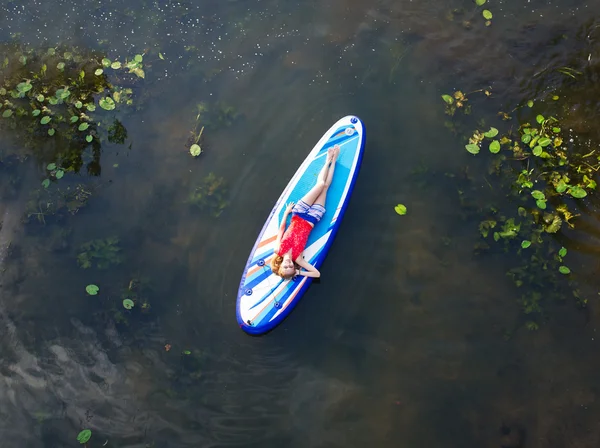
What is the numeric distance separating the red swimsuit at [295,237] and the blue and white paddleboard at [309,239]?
0.73 ft

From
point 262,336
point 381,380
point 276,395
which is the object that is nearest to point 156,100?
point 262,336

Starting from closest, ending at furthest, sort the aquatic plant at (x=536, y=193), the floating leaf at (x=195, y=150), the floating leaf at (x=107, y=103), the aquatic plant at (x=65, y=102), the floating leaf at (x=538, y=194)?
the aquatic plant at (x=536, y=193) < the floating leaf at (x=538, y=194) < the floating leaf at (x=195, y=150) < the floating leaf at (x=107, y=103) < the aquatic plant at (x=65, y=102)

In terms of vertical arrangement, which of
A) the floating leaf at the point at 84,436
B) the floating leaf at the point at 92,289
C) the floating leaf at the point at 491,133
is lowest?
the floating leaf at the point at 84,436

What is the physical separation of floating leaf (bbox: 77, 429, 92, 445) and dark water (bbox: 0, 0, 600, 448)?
9 cm

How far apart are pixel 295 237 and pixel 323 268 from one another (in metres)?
0.70

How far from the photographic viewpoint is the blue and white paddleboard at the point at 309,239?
701 centimetres

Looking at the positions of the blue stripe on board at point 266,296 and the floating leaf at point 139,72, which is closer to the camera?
the blue stripe on board at point 266,296

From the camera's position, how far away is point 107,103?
25.7ft

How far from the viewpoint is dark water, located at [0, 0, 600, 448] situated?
6.81m

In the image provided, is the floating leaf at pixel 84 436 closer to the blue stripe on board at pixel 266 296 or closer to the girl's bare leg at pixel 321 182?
the blue stripe on board at pixel 266 296

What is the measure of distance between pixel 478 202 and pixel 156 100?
5318 millimetres

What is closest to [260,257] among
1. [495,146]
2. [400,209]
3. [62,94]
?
[400,209]

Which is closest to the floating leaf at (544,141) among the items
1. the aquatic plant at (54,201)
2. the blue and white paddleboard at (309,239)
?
the blue and white paddleboard at (309,239)

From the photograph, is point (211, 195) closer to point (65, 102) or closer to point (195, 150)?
point (195, 150)
